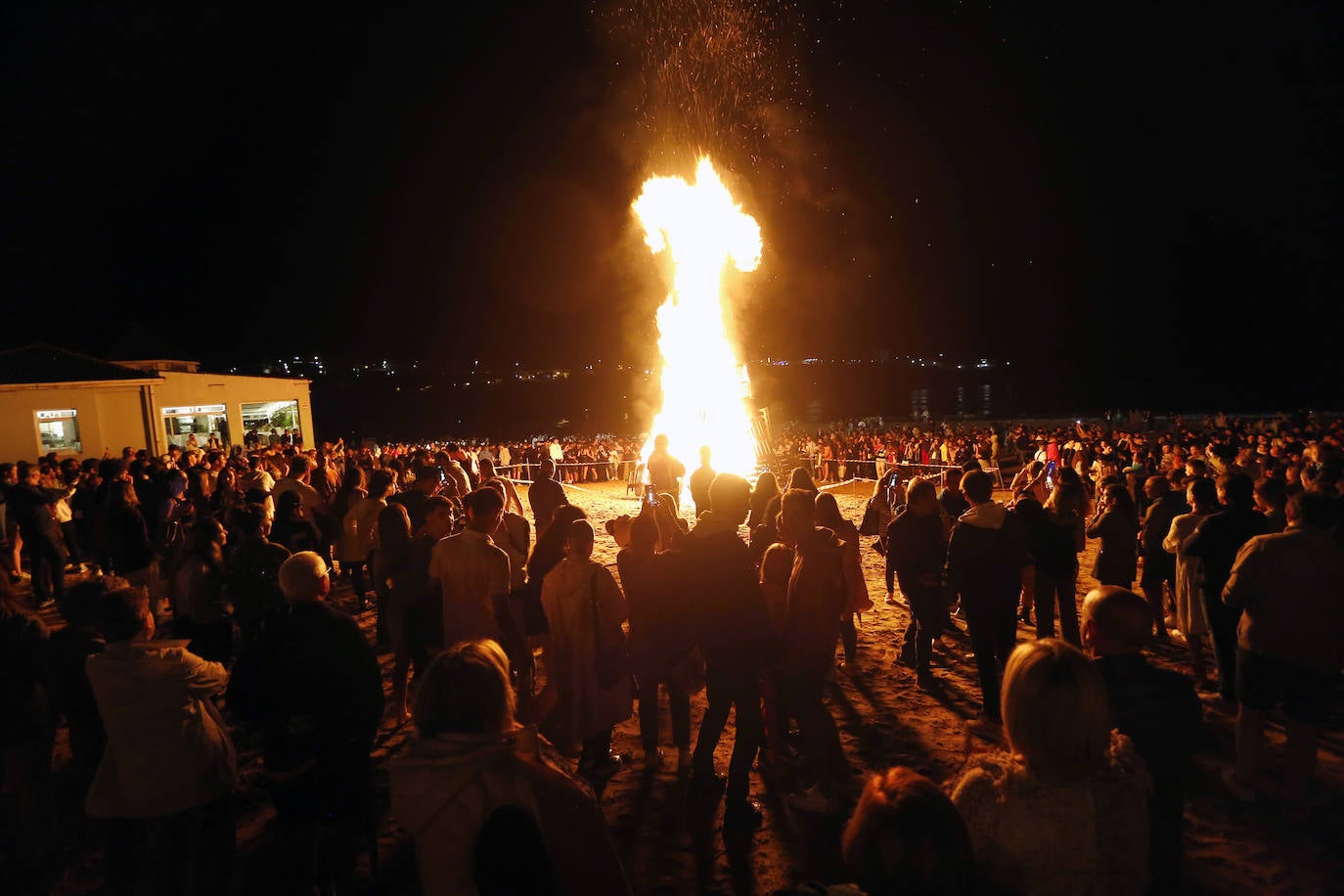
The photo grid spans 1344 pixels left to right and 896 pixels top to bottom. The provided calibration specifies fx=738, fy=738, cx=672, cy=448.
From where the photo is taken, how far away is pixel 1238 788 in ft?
14.6

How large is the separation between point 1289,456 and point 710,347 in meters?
12.4

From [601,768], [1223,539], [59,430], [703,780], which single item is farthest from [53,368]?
[1223,539]

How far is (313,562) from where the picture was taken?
3508mm

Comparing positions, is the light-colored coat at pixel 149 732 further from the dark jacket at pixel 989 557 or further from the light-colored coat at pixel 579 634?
the dark jacket at pixel 989 557

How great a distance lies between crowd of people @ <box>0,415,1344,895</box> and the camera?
199cm

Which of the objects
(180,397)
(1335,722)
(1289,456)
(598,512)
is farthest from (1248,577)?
(180,397)

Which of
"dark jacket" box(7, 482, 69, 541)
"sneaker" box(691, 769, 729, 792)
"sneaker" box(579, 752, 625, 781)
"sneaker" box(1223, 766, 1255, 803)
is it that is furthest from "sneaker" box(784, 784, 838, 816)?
"dark jacket" box(7, 482, 69, 541)

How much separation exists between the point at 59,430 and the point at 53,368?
231 centimetres

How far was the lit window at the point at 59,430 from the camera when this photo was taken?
76.1 ft

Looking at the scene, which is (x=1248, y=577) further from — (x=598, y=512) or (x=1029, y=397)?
(x=1029, y=397)

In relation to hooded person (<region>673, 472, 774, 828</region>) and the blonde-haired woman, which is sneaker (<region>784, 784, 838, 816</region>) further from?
the blonde-haired woman

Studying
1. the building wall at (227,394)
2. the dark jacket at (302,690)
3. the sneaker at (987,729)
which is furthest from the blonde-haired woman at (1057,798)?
the building wall at (227,394)

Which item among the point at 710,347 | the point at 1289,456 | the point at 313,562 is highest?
the point at 710,347

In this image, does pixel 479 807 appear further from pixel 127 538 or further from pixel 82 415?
pixel 82 415
